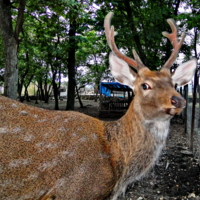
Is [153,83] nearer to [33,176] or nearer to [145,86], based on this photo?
[145,86]

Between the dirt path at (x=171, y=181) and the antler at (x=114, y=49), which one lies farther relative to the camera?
the dirt path at (x=171, y=181)

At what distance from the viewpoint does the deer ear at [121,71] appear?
7.89ft

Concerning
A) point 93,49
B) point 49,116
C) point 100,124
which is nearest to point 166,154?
point 100,124

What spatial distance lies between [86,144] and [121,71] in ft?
3.08

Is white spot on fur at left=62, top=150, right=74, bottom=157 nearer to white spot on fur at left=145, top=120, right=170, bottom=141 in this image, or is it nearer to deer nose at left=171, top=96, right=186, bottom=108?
white spot on fur at left=145, top=120, right=170, bottom=141

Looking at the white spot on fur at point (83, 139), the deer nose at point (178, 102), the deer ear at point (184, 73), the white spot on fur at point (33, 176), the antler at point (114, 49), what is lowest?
the white spot on fur at point (33, 176)

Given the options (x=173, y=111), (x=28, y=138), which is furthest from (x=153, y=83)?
(x=28, y=138)

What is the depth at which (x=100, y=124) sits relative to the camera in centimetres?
244

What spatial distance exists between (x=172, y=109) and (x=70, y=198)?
3.94ft

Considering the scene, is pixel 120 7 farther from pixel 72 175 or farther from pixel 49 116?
pixel 72 175

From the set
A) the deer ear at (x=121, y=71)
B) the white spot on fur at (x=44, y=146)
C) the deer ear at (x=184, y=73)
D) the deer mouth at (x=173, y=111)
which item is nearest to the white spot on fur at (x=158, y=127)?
the deer mouth at (x=173, y=111)

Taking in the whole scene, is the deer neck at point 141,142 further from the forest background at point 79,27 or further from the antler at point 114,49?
the forest background at point 79,27

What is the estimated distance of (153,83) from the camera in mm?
2115

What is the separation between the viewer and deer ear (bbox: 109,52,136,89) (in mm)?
2406
